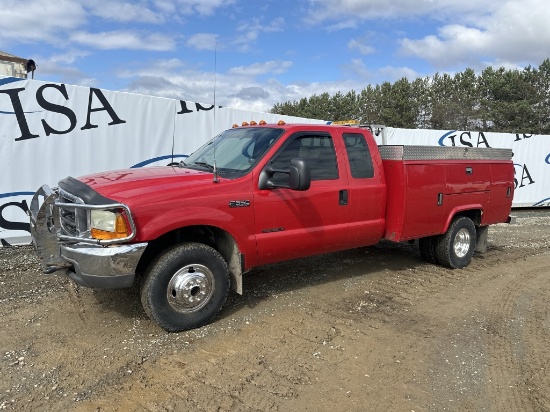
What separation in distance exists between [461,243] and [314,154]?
3.22 m

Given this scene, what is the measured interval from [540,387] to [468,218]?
11.8 ft

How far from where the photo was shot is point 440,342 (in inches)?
161

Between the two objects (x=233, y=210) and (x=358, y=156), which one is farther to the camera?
(x=358, y=156)

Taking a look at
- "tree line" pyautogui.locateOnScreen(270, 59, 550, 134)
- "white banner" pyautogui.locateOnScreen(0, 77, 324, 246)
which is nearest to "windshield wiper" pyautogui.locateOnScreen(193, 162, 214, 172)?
"white banner" pyautogui.locateOnScreen(0, 77, 324, 246)

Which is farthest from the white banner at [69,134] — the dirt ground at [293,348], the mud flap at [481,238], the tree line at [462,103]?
the tree line at [462,103]

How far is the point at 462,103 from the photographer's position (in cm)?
3853

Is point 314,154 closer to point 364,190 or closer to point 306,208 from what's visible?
point 306,208

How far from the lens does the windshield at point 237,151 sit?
454 centimetres

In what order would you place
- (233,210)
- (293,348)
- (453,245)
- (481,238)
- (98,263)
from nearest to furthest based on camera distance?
1. (98,263)
2. (293,348)
3. (233,210)
4. (453,245)
5. (481,238)

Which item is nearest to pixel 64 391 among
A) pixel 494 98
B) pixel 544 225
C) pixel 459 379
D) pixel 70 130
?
pixel 459 379

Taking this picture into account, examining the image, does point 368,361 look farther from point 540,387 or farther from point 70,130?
point 70,130

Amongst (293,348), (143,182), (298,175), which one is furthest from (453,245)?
(143,182)

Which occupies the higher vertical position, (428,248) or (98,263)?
(98,263)

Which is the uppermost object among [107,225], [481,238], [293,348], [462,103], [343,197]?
[462,103]
